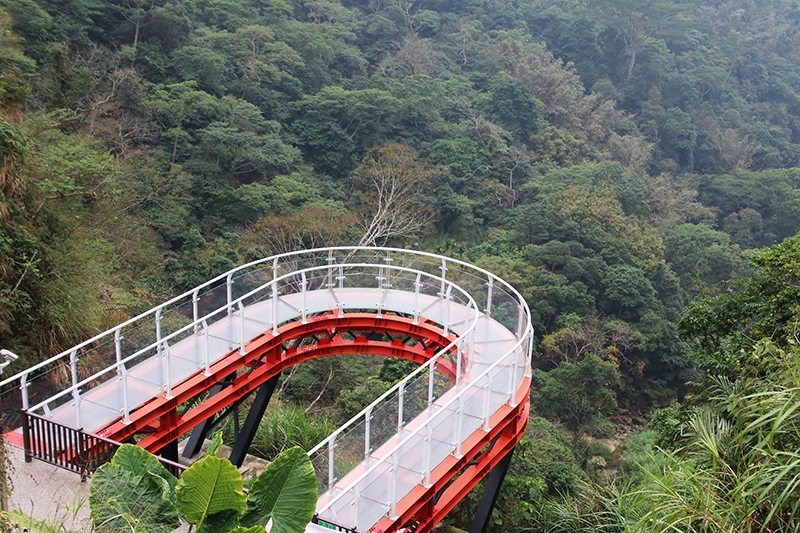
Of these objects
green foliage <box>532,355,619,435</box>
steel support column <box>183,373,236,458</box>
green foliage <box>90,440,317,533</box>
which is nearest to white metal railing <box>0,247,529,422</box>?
steel support column <box>183,373,236,458</box>

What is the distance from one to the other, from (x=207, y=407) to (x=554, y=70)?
3698 cm

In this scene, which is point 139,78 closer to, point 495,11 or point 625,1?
point 495,11

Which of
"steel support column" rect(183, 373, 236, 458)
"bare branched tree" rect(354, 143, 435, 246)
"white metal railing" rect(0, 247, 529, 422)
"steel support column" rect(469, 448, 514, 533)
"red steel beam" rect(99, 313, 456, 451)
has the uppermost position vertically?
"white metal railing" rect(0, 247, 529, 422)

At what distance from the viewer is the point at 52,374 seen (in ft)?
26.7

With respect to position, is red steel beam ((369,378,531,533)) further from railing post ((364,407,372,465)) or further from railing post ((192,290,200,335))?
railing post ((192,290,200,335))

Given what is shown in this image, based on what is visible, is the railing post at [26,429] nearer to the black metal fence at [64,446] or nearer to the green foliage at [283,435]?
the black metal fence at [64,446]

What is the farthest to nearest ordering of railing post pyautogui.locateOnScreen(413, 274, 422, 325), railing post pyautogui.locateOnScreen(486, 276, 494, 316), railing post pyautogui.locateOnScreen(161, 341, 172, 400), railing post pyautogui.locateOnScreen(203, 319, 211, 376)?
1. railing post pyautogui.locateOnScreen(413, 274, 422, 325)
2. railing post pyautogui.locateOnScreen(486, 276, 494, 316)
3. railing post pyautogui.locateOnScreen(203, 319, 211, 376)
4. railing post pyautogui.locateOnScreen(161, 341, 172, 400)

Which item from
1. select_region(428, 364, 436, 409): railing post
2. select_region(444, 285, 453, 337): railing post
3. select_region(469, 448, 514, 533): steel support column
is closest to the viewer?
select_region(428, 364, 436, 409): railing post

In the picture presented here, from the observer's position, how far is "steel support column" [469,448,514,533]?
30.7 feet

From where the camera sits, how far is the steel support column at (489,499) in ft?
30.7

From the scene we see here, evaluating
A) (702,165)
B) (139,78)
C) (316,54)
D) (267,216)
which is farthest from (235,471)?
(702,165)

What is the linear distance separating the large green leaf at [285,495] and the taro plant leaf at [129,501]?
0.59 m

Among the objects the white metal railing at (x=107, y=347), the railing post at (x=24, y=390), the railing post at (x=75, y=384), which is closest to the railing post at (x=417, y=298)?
the white metal railing at (x=107, y=347)

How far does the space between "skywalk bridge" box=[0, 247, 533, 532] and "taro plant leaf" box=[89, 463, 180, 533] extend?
5.58ft
